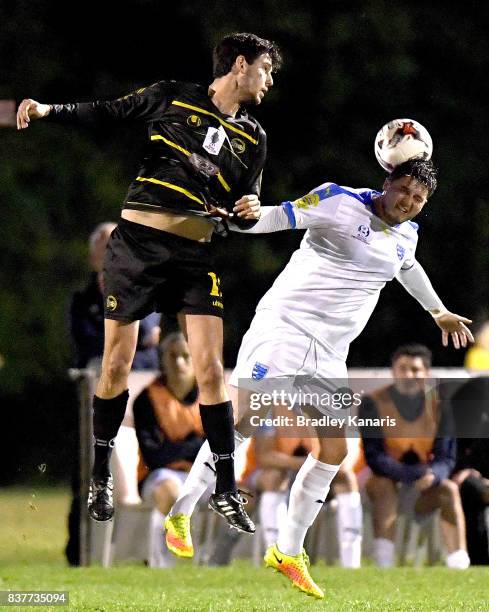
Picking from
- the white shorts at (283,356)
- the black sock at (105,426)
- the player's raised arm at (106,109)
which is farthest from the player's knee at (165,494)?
the player's raised arm at (106,109)

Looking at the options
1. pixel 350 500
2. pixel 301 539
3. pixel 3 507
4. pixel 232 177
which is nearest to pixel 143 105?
pixel 232 177

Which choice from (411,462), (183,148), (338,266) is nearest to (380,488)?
(411,462)

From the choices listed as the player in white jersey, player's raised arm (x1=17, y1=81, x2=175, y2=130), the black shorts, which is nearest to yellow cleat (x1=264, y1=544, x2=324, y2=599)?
the player in white jersey

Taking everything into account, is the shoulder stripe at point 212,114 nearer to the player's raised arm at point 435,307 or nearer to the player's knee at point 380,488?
the player's raised arm at point 435,307

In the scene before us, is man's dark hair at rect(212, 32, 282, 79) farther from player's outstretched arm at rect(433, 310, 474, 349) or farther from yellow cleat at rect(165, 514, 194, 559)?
yellow cleat at rect(165, 514, 194, 559)

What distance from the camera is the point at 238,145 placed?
6762 mm

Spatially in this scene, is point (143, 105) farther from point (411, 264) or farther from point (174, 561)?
point (174, 561)

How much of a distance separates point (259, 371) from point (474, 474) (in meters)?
2.51

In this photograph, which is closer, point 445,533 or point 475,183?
point 445,533

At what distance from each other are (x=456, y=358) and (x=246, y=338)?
29.4 feet

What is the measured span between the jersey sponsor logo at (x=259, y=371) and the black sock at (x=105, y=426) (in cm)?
86

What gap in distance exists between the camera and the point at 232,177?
6.75 meters

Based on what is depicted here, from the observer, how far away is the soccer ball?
7.52 meters

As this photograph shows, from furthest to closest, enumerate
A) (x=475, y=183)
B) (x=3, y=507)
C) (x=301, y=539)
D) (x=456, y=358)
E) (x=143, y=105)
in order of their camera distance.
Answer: (x=475, y=183), (x=456, y=358), (x=3, y=507), (x=301, y=539), (x=143, y=105)
